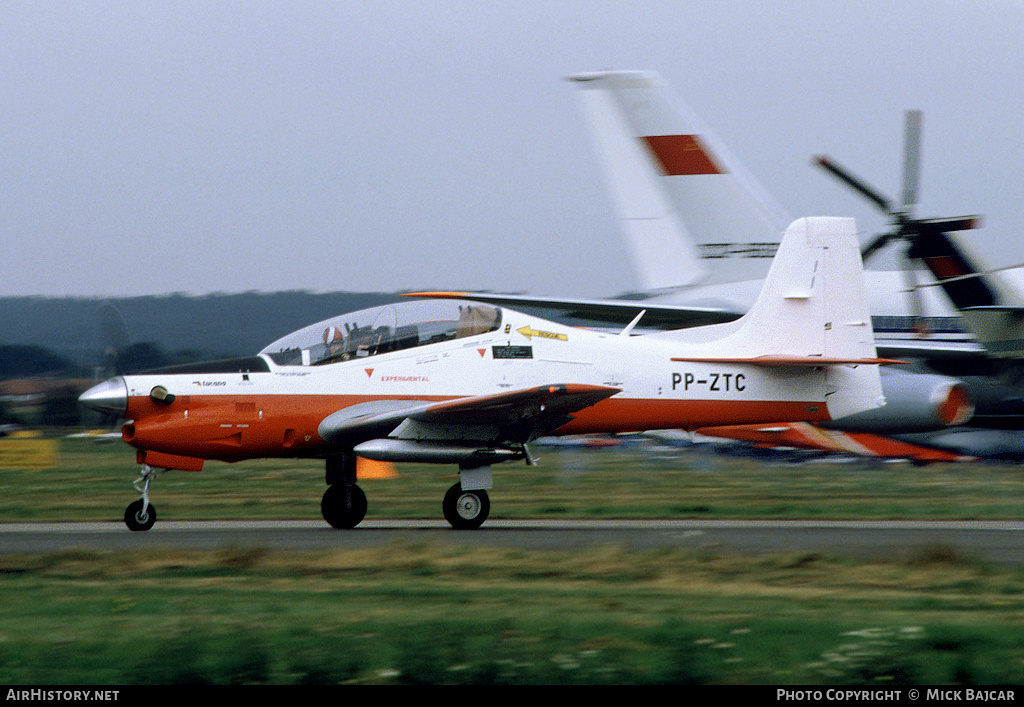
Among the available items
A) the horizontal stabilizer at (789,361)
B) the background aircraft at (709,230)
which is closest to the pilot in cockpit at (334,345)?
the horizontal stabilizer at (789,361)

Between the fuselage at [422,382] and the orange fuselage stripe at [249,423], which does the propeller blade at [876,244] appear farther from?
the orange fuselage stripe at [249,423]

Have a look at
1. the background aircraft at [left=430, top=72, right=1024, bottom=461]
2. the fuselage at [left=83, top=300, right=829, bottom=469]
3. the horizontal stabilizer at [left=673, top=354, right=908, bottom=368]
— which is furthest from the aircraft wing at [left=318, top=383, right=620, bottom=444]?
the background aircraft at [left=430, top=72, right=1024, bottom=461]

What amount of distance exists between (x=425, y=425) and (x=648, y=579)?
4043mm

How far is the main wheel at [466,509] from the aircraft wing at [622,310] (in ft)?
18.9

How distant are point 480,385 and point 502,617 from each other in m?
5.84

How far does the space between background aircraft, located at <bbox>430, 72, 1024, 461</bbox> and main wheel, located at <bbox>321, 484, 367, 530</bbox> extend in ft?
25.6

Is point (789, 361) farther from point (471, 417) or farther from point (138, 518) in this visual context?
point (138, 518)

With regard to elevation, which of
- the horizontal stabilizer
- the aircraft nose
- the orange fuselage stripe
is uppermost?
the horizontal stabilizer

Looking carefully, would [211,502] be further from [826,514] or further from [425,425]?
[826,514]

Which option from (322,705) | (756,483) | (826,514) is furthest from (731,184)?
(322,705)

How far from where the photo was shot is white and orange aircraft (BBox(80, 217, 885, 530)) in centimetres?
1178

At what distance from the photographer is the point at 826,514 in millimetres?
14320

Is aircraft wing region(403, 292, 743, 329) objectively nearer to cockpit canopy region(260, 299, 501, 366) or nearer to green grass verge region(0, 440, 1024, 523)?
green grass verge region(0, 440, 1024, 523)

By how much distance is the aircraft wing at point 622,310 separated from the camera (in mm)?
18062
